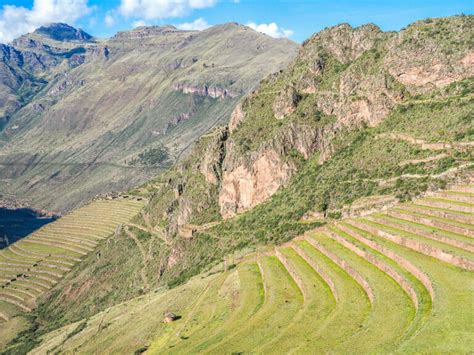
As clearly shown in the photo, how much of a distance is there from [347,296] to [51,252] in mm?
147617

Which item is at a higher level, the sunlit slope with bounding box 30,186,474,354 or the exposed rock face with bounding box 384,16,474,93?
the exposed rock face with bounding box 384,16,474,93

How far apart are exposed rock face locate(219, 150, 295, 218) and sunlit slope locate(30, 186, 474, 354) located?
37796 mm

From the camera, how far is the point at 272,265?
55000 millimetres

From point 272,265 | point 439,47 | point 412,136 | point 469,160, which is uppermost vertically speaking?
point 439,47

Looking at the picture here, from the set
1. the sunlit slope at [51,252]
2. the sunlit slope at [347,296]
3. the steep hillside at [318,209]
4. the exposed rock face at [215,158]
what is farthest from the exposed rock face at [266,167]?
the sunlit slope at [51,252]

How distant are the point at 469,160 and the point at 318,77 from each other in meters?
53.3

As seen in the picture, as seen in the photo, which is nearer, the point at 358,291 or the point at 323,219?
the point at 358,291

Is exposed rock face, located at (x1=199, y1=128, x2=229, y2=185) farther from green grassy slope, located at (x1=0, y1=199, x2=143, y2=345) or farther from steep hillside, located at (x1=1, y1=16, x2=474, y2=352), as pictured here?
green grassy slope, located at (x1=0, y1=199, x2=143, y2=345)

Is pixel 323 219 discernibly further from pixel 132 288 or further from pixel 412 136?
pixel 132 288

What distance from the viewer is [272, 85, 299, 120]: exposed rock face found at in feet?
344

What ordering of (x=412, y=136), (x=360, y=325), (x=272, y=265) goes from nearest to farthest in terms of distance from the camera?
(x=360, y=325) < (x=272, y=265) < (x=412, y=136)

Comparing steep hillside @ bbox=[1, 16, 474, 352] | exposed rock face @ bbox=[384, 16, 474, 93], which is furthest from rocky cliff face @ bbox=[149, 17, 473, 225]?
steep hillside @ bbox=[1, 16, 474, 352]

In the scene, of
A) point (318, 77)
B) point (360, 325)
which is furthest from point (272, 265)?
point (318, 77)

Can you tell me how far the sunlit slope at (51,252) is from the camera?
459ft
